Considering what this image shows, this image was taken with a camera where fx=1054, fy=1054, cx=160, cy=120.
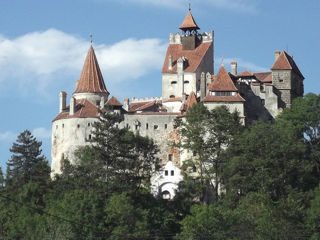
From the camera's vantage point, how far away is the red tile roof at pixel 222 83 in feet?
308

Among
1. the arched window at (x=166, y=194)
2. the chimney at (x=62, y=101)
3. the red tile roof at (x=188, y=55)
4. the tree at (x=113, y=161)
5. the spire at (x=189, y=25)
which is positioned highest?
the spire at (x=189, y=25)

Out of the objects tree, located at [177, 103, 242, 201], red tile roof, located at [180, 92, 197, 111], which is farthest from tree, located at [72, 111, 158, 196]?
red tile roof, located at [180, 92, 197, 111]

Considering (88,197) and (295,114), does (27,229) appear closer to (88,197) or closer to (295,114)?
(88,197)

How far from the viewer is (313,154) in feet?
289

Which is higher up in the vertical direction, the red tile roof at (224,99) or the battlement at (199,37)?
the battlement at (199,37)

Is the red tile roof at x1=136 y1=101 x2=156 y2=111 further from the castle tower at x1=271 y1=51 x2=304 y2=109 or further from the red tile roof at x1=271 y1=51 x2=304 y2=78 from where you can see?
the red tile roof at x1=271 y1=51 x2=304 y2=78

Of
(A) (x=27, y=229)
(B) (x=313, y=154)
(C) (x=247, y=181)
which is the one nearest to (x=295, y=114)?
(B) (x=313, y=154)

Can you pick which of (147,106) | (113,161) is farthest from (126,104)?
(113,161)

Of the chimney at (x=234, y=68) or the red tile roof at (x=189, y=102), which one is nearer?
the red tile roof at (x=189, y=102)

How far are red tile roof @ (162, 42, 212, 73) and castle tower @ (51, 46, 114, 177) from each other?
7041mm

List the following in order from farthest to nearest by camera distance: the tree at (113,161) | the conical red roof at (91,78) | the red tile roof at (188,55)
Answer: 1. the red tile roof at (188,55)
2. the conical red roof at (91,78)
3. the tree at (113,161)

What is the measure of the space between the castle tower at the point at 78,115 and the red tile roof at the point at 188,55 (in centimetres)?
704

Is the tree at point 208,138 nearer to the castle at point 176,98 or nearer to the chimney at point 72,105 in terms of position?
the castle at point 176,98

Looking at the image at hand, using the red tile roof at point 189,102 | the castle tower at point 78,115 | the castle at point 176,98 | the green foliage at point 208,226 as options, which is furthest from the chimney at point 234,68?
the green foliage at point 208,226
